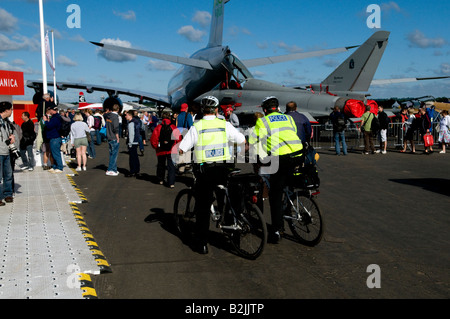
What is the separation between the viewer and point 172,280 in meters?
4.43

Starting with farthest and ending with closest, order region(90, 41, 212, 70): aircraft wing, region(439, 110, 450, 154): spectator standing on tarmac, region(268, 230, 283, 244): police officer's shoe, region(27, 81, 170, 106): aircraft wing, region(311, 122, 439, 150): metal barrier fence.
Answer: region(27, 81, 170, 106): aircraft wing < region(311, 122, 439, 150): metal barrier fence < region(90, 41, 212, 70): aircraft wing < region(439, 110, 450, 154): spectator standing on tarmac < region(268, 230, 283, 244): police officer's shoe

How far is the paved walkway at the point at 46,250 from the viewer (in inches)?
164

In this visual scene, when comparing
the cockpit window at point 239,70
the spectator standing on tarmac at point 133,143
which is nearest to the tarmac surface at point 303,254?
the spectator standing on tarmac at point 133,143

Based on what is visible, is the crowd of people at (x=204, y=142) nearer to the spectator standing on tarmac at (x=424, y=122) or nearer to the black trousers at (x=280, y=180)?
the black trousers at (x=280, y=180)

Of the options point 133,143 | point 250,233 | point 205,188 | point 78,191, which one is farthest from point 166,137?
point 250,233

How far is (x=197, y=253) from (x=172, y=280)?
3.22 feet

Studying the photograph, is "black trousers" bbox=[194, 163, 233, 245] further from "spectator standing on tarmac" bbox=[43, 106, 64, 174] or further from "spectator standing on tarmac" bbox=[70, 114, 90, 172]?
"spectator standing on tarmac" bbox=[70, 114, 90, 172]

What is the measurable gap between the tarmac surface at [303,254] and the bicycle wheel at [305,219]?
0.15 m

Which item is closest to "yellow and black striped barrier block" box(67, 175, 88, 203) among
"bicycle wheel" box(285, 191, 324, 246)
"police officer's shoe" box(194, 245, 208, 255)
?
"police officer's shoe" box(194, 245, 208, 255)

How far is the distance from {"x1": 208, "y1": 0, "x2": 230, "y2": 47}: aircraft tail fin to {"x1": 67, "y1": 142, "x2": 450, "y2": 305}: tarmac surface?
85.5 ft

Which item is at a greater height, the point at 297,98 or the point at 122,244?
the point at 297,98

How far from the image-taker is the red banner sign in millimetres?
19141
